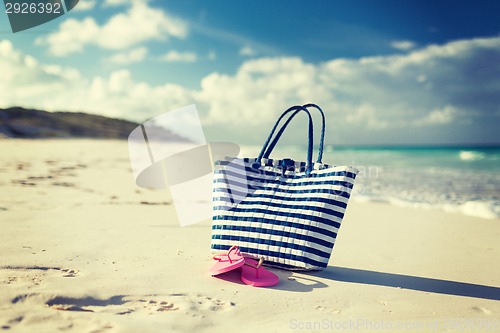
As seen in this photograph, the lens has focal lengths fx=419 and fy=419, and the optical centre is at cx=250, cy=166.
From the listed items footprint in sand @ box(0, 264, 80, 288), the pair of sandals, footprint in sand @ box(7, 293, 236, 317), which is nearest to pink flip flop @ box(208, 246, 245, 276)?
the pair of sandals

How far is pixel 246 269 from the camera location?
8.77 feet

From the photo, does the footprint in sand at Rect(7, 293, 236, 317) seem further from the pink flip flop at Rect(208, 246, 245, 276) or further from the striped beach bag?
the striped beach bag

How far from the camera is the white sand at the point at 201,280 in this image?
199 cm

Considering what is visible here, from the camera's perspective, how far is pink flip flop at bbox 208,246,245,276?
8.33ft

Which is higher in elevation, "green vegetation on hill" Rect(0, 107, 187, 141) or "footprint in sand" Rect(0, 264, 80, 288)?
"green vegetation on hill" Rect(0, 107, 187, 141)

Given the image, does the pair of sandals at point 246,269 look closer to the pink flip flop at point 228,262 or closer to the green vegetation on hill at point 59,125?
the pink flip flop at point 228,262

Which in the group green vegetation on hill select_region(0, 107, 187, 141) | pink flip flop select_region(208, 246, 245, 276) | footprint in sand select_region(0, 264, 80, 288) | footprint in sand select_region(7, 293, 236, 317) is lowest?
footprint in sand select_region(7, 293, 236, 317)

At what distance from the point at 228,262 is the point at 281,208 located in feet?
1.68

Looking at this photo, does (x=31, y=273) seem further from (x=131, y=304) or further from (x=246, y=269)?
(x=246, y=269)

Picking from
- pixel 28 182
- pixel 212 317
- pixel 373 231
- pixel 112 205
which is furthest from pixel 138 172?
pixel 212 317

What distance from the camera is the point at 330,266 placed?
9.97 ft

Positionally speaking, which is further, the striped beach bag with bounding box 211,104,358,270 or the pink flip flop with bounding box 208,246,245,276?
the striped beach bag with bounding box 211,104,358,270

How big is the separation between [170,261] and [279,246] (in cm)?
77

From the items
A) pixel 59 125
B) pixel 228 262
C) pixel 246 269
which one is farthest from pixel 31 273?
pixel 59 125
